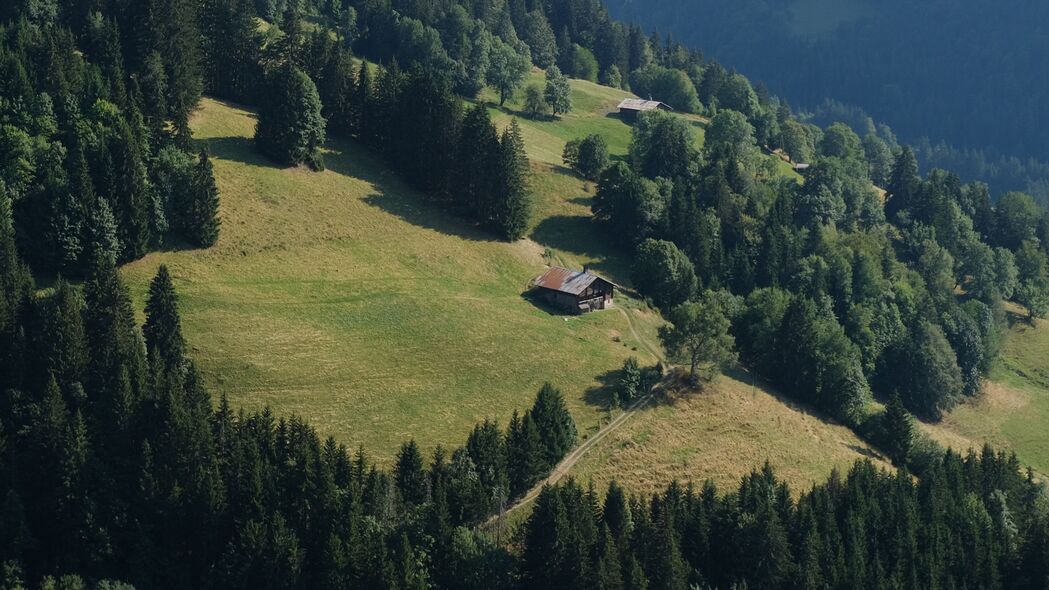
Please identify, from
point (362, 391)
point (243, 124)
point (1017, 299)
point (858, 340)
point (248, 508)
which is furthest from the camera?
point (1017, 299)

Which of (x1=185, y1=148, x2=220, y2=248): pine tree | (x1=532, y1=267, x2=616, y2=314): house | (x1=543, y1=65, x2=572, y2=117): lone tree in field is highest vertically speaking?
(x1=543, y1=65, x2=572, y2=117): lone tree in field

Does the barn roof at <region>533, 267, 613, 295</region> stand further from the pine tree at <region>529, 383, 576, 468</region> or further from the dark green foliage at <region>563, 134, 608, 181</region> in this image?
the dark green foliage at <region>563, 134, 608, 181</region>

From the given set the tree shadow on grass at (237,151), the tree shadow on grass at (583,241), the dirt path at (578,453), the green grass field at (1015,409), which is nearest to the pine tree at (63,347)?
the dirt path at (578,453)

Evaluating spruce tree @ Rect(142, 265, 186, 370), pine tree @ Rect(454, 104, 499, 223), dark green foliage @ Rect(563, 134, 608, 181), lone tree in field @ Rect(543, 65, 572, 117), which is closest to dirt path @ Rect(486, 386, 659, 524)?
→ spruce tree @ Rect(142, 265, 186, 370)

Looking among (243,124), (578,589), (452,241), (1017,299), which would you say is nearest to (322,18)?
(243,124)

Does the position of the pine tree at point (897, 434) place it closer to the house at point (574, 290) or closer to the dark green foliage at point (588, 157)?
the house at point (574, 290)

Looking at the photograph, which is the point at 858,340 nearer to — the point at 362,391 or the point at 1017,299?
the point at 1017,299

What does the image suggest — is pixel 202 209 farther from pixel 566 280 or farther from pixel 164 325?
pixel 566 280
